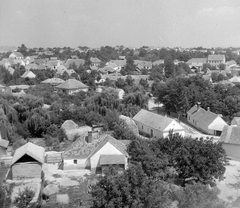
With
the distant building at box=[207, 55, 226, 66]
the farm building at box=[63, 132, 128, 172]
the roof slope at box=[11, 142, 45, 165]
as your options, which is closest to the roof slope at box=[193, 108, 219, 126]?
the farm building at box=[63, 132, 128, 172]

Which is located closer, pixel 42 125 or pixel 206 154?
pixel 206 154

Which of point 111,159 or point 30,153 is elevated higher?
point 30,153

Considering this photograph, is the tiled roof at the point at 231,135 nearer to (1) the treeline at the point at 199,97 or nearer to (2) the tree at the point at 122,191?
(1) the treeline at the point at 199,97

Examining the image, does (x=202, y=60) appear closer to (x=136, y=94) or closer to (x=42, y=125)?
(x=136, y=94)

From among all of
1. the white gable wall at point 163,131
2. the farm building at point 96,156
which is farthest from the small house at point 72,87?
the farm building at point 96,156

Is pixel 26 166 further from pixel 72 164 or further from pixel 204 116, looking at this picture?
pixel 204 116

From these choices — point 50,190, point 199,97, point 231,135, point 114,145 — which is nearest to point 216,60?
point 199,97

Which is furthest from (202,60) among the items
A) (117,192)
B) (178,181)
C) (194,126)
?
(117,192)
